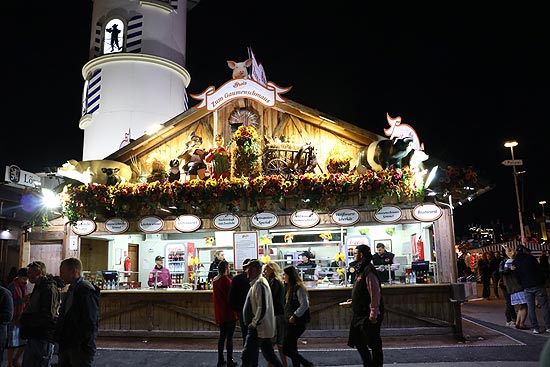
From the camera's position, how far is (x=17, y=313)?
26.1 ft

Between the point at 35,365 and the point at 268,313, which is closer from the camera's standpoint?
the point at 35,365

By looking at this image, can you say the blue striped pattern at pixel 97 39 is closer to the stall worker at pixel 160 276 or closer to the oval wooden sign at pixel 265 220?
the stall worker at pixel 160 276

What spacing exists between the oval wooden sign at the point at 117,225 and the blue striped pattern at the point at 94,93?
45.9 feet

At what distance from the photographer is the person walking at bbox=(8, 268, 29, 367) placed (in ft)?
24.8

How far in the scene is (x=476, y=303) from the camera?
18.0m

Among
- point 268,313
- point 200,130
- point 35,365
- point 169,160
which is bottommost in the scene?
point 35,365

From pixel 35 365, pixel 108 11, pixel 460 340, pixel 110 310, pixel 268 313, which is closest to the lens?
pixel 35 365

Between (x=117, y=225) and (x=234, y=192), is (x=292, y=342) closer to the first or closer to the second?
(x=234, y=192)

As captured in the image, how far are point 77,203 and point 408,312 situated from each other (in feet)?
26.5

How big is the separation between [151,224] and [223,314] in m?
4.19

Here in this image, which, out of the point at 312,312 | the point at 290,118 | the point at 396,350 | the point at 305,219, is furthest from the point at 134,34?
the point at 396,350

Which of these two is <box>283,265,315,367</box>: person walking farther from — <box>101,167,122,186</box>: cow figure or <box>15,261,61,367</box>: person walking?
<box>101,167,122,186</box>: cow figure

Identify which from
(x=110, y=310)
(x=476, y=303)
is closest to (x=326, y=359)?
(x=110, y=310)

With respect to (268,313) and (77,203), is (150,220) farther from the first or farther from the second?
(268,313)
